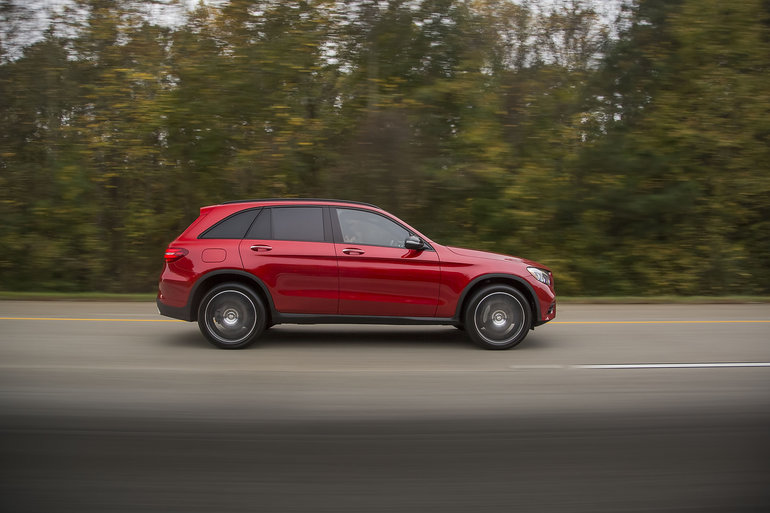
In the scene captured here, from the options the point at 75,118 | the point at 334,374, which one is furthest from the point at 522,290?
the point at 75,118

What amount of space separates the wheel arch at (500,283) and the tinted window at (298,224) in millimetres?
1824

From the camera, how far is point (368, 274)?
24.6 feet

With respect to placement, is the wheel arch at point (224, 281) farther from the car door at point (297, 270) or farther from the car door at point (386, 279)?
the car door at point (386, 279)

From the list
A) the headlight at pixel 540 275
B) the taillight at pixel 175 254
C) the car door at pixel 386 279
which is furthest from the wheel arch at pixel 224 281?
the headlight at pixel 540 275

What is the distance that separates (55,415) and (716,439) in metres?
4.86

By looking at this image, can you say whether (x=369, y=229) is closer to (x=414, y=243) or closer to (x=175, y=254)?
(x=414, y=243)

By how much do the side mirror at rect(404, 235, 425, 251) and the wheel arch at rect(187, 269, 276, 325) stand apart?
67.9 inches

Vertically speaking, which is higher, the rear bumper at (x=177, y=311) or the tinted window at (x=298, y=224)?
the tinted window at (x=298, y=224)

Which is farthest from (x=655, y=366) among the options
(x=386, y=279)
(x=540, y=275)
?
(x=386, y=279)

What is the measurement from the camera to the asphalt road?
3.55m

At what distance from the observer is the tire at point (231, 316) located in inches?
296

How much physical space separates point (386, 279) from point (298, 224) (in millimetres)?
1277

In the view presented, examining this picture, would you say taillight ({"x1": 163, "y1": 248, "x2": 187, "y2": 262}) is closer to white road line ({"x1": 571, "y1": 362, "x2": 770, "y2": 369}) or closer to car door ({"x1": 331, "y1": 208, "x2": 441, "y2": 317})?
car door ({"x1": 331, "y1": 208, "x2": 441, "y2": 317})

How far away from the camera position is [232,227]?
7742 mm
